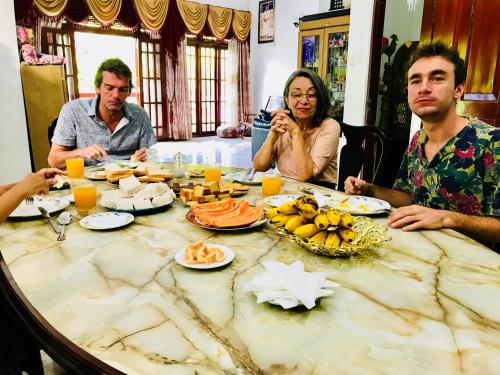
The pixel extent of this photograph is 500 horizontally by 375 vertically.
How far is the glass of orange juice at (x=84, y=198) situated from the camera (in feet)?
4.65

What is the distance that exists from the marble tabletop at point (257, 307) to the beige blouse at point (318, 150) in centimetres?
104

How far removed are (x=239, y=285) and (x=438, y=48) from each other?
4.39 ft

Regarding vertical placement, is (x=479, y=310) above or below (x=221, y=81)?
below

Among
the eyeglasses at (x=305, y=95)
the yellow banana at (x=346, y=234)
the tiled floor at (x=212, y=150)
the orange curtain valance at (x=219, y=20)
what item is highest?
the orange curtain valance at (x=219, y=20)

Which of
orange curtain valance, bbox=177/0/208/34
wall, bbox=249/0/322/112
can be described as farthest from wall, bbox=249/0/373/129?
orange curtain valance, bbox=177/0/208/34

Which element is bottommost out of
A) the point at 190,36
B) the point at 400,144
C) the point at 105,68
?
the point at 400,144

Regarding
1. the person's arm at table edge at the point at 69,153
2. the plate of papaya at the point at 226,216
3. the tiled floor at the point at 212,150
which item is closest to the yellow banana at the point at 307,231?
the plate of papaya at the point at 226,216

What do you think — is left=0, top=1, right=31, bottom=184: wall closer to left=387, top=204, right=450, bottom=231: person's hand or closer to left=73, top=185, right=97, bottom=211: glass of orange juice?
left=73, top=185, right=97, bottom=211: glass of orange juice

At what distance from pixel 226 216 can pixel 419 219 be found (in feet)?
2.04

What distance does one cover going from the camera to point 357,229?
113 centimetres

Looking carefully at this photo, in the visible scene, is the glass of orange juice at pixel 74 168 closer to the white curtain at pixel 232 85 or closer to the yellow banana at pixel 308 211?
the yellow banana at pixel 308 211

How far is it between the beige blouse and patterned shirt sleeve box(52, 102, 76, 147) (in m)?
1.34

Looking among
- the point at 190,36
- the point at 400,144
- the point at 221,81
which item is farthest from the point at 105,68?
the point at 221,81

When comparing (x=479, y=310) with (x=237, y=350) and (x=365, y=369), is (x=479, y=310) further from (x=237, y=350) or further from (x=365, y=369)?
(x=237, y=350)
